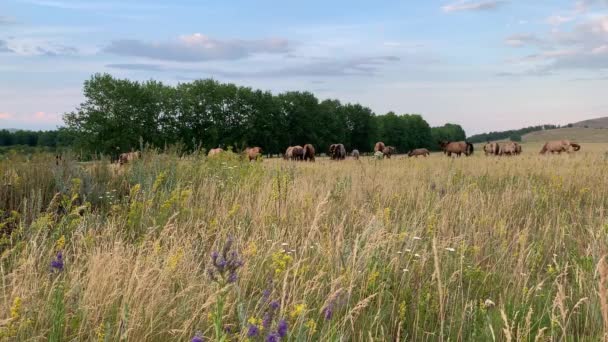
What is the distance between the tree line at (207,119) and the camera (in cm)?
5381

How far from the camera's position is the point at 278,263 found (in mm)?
3361

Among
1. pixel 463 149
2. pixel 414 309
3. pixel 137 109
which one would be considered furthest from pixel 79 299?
pixel 137 109

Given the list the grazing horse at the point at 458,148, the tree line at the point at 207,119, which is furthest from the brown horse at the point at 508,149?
the tree line at the point at 207,119

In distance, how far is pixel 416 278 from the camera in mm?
3775

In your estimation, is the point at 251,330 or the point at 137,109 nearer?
the point at 251,330

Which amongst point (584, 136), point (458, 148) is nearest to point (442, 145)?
point (458, 148)

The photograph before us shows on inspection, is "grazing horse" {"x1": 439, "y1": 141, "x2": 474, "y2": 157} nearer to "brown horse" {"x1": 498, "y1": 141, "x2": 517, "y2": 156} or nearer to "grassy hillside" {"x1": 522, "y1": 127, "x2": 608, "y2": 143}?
"brown horse" {"x1": 498, "y1": 141, "x2": 517, "y2": 156}

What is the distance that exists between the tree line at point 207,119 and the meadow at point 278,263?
1363 inches

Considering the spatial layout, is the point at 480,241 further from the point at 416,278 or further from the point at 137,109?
the point at 137,109

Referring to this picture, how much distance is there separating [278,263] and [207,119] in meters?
Answer: 61.8

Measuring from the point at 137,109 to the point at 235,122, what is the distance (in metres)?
13.7

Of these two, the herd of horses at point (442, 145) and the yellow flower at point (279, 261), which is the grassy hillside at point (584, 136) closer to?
the herd of horses at point (442, 145)

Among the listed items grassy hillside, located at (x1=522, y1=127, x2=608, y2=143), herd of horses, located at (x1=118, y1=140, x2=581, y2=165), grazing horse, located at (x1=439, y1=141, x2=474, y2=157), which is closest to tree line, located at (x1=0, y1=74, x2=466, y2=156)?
herd of horses, located at (x1=118, y1=140, x2=581, y2=165)

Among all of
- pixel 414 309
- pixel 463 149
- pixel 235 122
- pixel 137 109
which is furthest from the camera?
pixel 235 122
